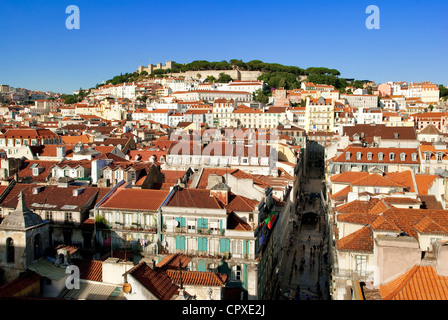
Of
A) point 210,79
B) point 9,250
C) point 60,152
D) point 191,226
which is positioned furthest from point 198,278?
point 210,79

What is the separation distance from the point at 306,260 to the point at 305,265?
1.20 meters

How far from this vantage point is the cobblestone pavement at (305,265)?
27.3 meters

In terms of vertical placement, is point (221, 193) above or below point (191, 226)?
above

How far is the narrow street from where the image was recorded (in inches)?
1083

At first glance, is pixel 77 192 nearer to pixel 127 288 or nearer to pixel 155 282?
pixel 155 282

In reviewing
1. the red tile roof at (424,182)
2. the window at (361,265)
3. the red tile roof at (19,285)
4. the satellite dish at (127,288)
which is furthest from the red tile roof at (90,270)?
the red tile roof at (424,182)

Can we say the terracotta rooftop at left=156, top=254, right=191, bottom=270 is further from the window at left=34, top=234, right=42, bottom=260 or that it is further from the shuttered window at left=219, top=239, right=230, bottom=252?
the window at left=34, top=234, right=42, bottom=260

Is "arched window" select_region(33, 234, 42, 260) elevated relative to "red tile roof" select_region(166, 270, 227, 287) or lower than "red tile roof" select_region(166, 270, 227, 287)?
elevated

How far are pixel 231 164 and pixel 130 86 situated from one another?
467 feet

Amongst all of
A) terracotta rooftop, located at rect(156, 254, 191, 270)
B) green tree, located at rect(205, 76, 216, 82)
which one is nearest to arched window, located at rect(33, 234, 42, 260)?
terracotta rooftop, located at rect(156, 254, 191, 270)

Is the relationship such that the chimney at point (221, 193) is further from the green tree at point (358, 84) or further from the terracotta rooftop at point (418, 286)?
the green tree at point (358, 84)

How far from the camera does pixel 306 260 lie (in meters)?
33.7

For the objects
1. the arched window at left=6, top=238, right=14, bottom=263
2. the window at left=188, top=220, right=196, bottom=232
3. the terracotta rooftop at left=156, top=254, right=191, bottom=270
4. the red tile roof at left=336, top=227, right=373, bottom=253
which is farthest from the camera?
the window at left=188, top=220, right=196, bottom=232

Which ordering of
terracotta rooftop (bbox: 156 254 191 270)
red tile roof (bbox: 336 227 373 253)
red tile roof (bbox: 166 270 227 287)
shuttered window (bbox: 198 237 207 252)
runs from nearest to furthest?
red tile roof (bbox: 166 270 227 287) → terracotta rooftop (bbox: 156 254 191 270) → red tile roof (bbox: 336 227 373 253) → shuttered window (bbox: 198 237 207 252)
